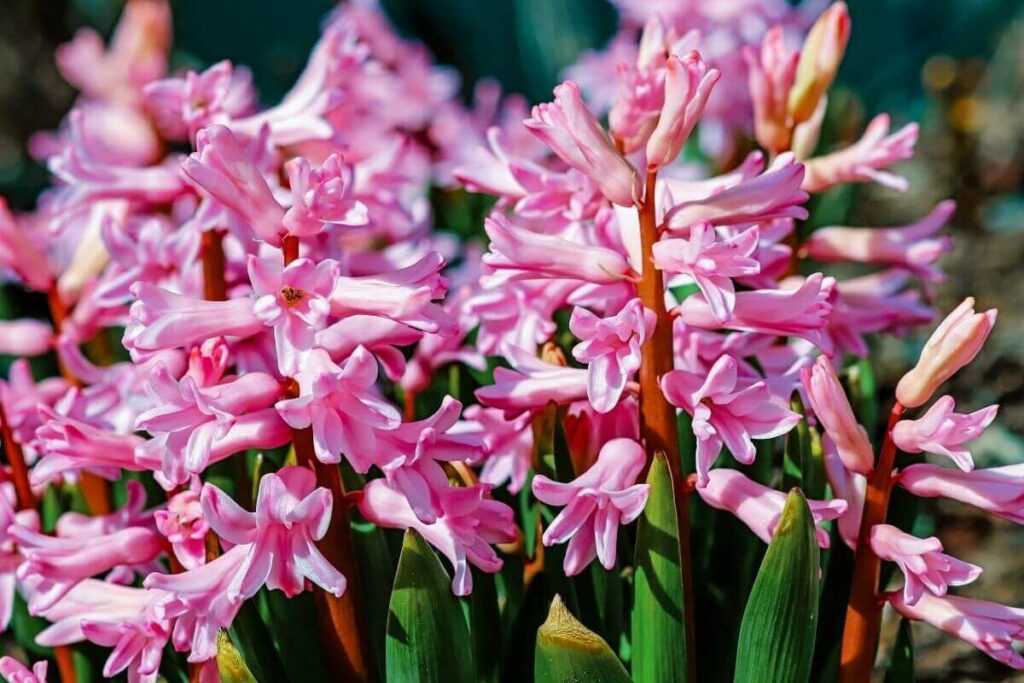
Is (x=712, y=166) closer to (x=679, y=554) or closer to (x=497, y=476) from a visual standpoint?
(x=497, y=476)

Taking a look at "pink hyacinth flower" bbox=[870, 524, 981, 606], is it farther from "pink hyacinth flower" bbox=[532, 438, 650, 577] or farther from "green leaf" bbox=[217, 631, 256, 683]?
"green leaf" bbox=[217, 631, 256, 683]

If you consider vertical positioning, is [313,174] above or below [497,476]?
above

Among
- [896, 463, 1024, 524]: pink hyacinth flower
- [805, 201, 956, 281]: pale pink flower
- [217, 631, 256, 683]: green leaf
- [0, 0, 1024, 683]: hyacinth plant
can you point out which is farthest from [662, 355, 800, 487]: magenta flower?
[805, 201, 956, 281]: pale pink flower

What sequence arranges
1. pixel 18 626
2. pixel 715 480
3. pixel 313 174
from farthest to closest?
pixel 18 626
pixel 715 480
pixel 313 174

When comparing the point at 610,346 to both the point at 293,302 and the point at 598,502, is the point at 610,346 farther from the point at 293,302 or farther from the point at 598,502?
the point at 293,302

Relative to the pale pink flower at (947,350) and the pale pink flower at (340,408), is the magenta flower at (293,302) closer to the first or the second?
the pale pink flower at (340,408)

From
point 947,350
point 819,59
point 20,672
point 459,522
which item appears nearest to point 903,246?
point 819,59

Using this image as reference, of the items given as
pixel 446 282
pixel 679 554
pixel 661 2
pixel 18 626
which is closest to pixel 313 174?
pixel 446 282
